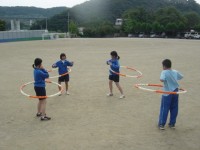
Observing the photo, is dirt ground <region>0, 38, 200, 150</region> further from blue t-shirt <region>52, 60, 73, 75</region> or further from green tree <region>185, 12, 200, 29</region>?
green tree <region>185, 12, 200, 29</region>

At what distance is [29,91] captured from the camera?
12609mm

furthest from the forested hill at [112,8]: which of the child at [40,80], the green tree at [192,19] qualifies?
the child at [40,80]

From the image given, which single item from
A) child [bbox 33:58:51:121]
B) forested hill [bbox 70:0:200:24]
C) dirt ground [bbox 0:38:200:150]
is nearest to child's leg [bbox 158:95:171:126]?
dirt ground [bbox 0:38:200:150]

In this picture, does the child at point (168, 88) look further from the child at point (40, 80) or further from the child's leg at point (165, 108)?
the child at point (40, 80)

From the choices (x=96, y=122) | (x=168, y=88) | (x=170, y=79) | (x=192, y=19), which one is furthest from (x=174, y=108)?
(x=192, y=19)

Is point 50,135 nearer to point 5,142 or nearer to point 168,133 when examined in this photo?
point 5,142

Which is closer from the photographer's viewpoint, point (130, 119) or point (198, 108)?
point (130, 119)

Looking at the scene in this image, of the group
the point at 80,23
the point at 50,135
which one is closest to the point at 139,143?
the point at 50,135

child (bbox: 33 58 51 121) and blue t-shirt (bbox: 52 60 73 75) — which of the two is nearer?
child (bbox: 33 58 51 121)

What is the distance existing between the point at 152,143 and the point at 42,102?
3706 mm

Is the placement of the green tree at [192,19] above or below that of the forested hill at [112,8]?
below

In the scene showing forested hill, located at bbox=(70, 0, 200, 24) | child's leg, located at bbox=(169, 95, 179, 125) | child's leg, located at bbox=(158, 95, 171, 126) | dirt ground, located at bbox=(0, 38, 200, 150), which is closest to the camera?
dirt ground, located at bbox=(0, 38, 200, 150)

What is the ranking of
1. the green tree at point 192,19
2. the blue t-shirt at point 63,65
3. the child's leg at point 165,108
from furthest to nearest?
1. the green tree at point 192,19
2. the blue t-shirt at point 63,65
3. the child's leg at point 165,108

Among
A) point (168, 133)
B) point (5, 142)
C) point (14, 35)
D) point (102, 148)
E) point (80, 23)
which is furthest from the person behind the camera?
point (80, 23)
